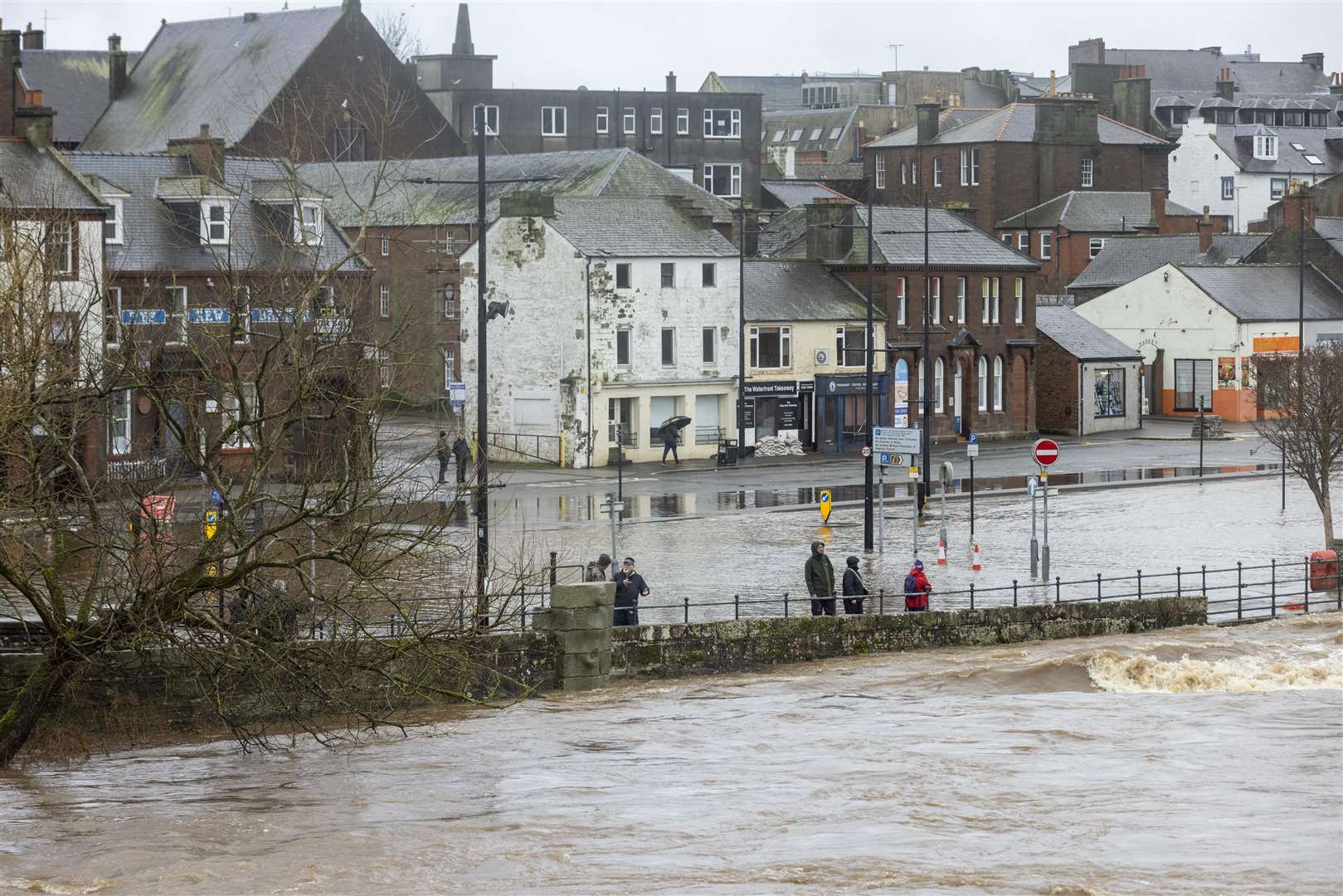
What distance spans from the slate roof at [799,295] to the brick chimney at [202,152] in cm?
1726

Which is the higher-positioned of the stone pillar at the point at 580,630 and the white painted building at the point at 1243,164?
the white painted building at the point at 1243,164

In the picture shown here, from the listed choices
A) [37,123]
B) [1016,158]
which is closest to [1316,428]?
[37,123]

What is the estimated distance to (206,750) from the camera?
2331 centimetres

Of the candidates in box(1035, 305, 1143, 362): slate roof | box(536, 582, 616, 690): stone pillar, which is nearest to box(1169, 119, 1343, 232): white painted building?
box(1035, 305, 1143, 362): slate roof

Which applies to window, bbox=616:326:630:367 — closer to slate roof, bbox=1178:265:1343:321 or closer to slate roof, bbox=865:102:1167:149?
slate roof, bbox=1178:265:1343:321

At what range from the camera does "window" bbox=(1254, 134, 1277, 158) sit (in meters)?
108

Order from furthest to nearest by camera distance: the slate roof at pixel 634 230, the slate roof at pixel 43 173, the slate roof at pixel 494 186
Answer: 1. the slate roof at pixel 494 186
2. the slate roof at pixel 634 230
3. the slate roof at pixel 43 173

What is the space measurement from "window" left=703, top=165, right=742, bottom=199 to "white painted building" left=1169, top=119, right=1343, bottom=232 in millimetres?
31189

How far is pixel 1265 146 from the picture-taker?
355 feet

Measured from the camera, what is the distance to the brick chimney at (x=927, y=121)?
328ft

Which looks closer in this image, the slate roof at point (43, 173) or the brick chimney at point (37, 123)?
the slate roof at point (43, 173)

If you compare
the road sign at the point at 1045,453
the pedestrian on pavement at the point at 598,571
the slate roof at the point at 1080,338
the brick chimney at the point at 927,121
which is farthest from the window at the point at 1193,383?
the pedestrian on pavement at the point at 598,571

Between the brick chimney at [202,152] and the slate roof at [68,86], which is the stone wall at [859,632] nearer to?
the brick chimney at [202,152]

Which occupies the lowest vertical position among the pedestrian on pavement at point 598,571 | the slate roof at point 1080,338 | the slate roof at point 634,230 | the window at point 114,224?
the pedestrian on pavement at point 598,571
